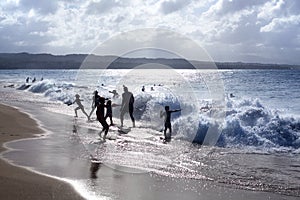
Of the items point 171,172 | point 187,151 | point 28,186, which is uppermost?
point 28,186

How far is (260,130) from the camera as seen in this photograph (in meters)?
18.5

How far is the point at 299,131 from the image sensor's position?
18.3m

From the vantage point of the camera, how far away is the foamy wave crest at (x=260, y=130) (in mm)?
16781

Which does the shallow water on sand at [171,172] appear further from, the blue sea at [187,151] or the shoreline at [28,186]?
the shoreline at [28,186]

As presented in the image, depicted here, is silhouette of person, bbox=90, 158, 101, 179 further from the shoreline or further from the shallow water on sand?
the shoreline

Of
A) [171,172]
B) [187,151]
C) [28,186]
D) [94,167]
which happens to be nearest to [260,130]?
[187,151]

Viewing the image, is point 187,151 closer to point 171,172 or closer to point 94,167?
point 171,172

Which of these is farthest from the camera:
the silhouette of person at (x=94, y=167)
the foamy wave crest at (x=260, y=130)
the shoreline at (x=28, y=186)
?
the foamy wave crest at (x=260, y=130)

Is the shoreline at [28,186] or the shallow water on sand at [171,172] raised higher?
the shoreline at [28,186]

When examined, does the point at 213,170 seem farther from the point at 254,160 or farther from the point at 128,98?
the point at 128,98

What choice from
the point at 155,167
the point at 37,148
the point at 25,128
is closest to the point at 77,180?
the point at 155,167

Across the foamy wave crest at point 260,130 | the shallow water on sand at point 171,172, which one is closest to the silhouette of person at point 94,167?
the shallow water on sand at point 171,172

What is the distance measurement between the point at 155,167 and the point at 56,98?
29.4 m

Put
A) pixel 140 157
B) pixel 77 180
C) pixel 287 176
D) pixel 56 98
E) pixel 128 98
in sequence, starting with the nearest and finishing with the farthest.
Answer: pixel 77 180
pixel 287 176
pixel 140 157
pixel 128 98
pixel 56 98
